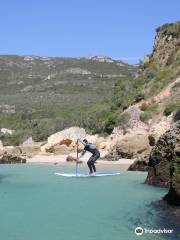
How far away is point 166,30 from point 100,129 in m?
15.8

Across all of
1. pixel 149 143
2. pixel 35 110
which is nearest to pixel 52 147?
pixel 149 143

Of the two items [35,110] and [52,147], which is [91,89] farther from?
[52,147]

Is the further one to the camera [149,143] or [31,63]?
[31,63]

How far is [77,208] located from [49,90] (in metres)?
82.6

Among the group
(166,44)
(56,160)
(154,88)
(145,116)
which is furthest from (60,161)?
(166,44)

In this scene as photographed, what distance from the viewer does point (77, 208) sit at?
15.3 meters

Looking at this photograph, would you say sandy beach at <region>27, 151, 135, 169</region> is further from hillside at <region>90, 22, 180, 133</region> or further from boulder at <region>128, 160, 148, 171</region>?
hillside at <region>90, 22, 180, 133</region>

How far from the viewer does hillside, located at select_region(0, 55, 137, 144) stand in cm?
6281

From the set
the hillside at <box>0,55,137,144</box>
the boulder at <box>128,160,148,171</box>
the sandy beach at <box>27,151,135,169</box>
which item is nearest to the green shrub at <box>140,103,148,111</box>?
the sandy beach at <box>27,151,135,169</box>

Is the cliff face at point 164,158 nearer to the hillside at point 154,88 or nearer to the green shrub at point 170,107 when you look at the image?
the green shrub at point 170,107

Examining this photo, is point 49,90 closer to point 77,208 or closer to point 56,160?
point 56,160

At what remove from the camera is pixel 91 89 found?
318ft

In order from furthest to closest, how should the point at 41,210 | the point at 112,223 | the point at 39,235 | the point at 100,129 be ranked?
the point at 100,129 < the point at 41,210 < the point at 112,223 < the point at 39,235

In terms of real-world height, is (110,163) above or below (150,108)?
below
